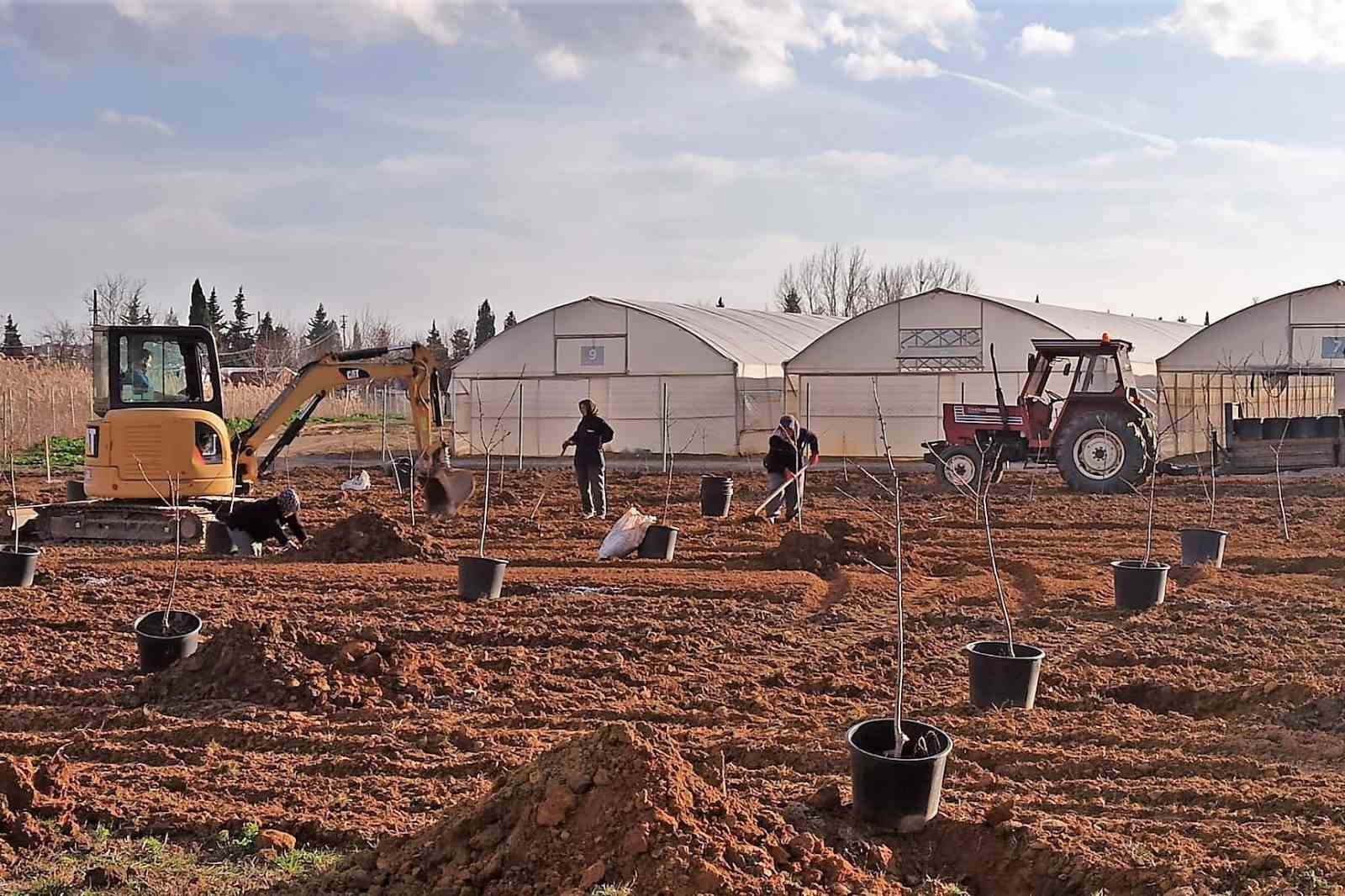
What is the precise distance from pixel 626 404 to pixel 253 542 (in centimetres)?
1418

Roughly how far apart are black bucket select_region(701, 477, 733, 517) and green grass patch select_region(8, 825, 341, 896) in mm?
10945

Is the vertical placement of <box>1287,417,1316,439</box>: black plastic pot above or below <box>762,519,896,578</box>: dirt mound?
above

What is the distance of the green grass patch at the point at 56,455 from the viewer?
83.9 feet

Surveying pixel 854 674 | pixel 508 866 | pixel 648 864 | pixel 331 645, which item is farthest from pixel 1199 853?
pixel 331 645

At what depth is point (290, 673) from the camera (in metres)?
6.77

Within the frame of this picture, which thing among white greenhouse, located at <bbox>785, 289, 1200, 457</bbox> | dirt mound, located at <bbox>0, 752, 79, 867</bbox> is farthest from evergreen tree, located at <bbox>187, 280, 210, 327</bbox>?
dirt mound, located at <bbox>0, 752, 79, 867</bbox>

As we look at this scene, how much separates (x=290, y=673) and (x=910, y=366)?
63.7 feet

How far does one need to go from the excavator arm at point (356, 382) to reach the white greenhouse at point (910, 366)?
1150 centimetres

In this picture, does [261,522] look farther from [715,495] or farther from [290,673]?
[290,673]

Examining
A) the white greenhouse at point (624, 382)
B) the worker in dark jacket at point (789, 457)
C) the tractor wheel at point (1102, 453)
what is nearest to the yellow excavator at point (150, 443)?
the worker in dark jacket at point (789, 457)

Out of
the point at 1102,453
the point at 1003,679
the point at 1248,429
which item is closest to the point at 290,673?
the point at 1003,679

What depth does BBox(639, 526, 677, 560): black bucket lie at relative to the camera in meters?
12.0

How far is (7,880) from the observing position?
427 centimetres

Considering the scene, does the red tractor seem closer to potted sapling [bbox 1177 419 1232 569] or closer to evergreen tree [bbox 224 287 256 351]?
potted sapling [bbox 1177 419 1232 569]
